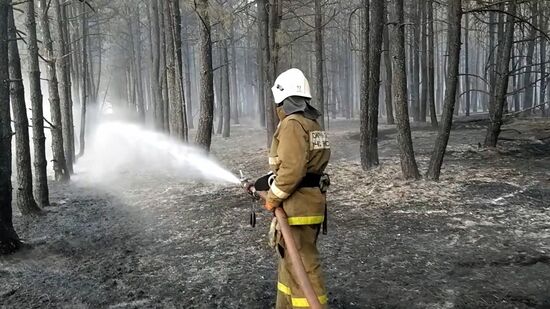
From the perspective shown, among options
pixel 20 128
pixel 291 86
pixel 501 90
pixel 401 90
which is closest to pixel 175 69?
pixel 20 128

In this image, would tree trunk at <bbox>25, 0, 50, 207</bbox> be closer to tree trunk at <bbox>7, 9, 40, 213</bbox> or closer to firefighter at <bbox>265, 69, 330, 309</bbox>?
tree trunk at <bbox>7, 9, 40, 213</bbox>

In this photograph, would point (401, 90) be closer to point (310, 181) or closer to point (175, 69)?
point (310, 181)

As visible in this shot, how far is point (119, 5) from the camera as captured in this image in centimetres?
2478

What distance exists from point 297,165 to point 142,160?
1463cm

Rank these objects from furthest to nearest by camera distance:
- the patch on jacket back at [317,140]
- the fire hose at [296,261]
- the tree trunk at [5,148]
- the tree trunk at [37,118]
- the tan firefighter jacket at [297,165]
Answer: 1. the tree trunk at [37,118]
2. the tree trunk at [5,148]
3. the patch on jacket back at [317,140]
4. the tan firefighter jacket at [297,165]
5. the fire hose at [296,261]

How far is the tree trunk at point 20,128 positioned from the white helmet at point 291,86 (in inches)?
233

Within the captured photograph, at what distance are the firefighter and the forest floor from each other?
0.85 metres

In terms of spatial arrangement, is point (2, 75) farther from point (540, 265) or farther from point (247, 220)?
point (540, 265)

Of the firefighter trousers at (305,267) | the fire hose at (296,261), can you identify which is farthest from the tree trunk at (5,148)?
the fire hose at (296,261)

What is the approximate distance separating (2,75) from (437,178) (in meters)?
8.77

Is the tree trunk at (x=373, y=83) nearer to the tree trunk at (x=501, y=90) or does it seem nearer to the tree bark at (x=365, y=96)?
the tree bark at (x=365, y=96)

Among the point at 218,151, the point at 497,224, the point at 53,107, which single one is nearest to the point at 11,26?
the point at 53,107

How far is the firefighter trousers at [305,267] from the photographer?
13.1 feet

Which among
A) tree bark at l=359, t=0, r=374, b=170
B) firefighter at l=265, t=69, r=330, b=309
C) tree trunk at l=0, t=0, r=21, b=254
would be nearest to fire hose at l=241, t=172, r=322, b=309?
firefighter at l=265, t=69, r=330, b=309
